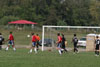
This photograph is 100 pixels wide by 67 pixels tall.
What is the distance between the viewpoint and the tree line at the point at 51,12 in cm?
7838

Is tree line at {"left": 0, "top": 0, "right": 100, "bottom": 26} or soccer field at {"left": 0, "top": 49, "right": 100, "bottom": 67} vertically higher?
tree line at {"left": 0, "top": 0, "right": 100, "bottom": 26}

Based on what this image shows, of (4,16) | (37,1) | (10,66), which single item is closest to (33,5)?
(37,1)

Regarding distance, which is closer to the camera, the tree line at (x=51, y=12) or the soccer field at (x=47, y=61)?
the soccer field at (x=47, y=61)

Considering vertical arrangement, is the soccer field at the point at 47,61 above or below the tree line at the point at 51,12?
below

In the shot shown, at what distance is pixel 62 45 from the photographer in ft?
103

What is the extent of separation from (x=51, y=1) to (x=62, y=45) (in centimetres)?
5360

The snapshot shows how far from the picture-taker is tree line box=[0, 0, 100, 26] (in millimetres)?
78375

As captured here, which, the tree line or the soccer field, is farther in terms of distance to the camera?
the tree line

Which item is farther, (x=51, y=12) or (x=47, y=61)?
(x=51, y=12)

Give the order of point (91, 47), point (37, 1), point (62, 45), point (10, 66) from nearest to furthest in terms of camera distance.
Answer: point (10, 66)
point (62, 45)
point (91, 47)
point (37, 1)

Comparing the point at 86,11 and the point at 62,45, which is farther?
the point at 86,11

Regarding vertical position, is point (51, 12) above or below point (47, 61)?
above

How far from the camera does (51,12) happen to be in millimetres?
81062

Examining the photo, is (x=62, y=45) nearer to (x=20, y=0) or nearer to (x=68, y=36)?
(x=68, y=36)
